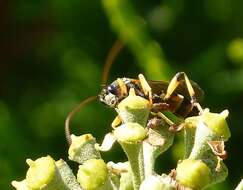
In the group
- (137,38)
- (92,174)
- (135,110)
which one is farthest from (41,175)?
(137,38)

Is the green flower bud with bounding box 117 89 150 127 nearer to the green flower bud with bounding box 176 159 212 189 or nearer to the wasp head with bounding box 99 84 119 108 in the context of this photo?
the green flower bud with bounding box 176 159 212 189

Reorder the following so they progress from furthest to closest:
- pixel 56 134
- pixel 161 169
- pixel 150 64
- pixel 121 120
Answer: pixel 56 134
pixel 161 169
pixel 150 64
pixel 121 120

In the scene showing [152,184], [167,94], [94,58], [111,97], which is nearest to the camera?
[152,184]

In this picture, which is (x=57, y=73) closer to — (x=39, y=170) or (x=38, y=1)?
(x=38, y=1)

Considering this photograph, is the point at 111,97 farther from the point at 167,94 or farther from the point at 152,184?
the point at 152,184

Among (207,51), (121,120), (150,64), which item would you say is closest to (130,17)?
(150,64)

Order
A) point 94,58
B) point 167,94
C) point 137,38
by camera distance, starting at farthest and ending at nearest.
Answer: point 94,58
point 137,38
point 167,94

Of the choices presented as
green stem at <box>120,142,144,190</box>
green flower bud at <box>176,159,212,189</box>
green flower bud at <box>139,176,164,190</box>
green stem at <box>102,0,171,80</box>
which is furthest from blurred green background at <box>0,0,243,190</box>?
green flower bud at <box>139,176,164,190</box>
